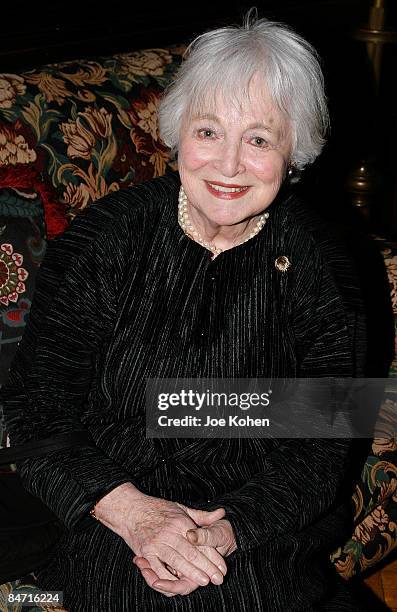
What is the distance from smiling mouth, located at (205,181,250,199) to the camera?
161 centimetres

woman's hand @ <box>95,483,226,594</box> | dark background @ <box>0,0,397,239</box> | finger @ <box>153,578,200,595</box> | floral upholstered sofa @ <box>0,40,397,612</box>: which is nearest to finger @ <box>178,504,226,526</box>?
woman's hand @ <box>95,483,226,594</box>

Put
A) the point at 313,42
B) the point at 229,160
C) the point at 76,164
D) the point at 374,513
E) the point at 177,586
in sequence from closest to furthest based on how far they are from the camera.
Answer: the point at 177,586 → the point at 229,160 → the point at 76,164 → the point at 374,513 → the point at 313,42

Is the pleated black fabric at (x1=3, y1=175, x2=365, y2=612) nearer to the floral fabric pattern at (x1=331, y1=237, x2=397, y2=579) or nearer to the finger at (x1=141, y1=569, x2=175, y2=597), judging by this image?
the finger at (x1=141, y1=569, x2=175, y2=597)

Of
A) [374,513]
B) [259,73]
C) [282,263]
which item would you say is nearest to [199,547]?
[282,263]

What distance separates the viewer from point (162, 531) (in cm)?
149

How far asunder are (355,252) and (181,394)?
0.73 meters

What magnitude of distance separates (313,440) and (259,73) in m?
0.67

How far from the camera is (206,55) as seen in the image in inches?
61.9

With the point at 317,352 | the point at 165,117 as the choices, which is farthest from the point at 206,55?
the point at 317,352

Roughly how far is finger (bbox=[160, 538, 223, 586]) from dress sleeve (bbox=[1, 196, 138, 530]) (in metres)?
0.16

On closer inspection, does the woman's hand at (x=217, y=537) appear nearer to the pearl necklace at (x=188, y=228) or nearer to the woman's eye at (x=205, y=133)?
the pearl necklace at (x=188, y=228)

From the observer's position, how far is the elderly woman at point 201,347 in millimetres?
1534

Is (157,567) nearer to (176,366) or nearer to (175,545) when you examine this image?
(175,545)

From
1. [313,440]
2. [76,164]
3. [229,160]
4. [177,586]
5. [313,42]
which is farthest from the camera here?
[313,42]
